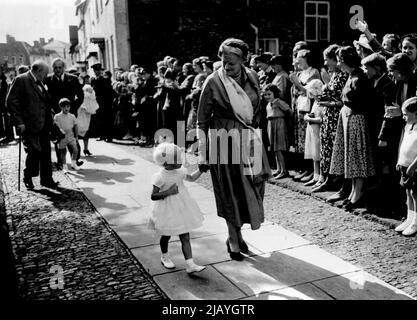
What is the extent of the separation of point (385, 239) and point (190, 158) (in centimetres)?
575

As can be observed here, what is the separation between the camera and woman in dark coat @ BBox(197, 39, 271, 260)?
414 cm

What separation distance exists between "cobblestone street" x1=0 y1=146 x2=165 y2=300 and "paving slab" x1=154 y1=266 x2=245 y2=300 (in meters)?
0.11

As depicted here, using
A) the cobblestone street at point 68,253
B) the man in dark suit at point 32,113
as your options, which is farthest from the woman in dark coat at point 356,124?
the man in dark suit at point 32,113

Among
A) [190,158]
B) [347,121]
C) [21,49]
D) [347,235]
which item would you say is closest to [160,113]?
[190,158]

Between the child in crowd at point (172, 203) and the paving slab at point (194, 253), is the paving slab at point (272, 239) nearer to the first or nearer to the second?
the paving slab at point (194, 253)

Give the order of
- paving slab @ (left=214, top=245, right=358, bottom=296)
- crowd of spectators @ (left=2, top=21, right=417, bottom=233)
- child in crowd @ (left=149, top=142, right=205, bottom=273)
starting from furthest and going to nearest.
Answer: crowd of spectators @ (left=2, top=21, right=417, bottom=233) → child in crowd @ (left=149, top=142, right=205, bottom=273) → paving slab @ (left=214, top=245, right=358, bottom=296)

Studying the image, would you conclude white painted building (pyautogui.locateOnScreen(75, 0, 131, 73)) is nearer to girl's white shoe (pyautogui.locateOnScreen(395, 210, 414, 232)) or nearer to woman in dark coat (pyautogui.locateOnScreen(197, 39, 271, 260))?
woman in dark coat (pyautogui.locateOnScreen(197, 39, 271, 260))

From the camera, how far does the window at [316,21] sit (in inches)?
818

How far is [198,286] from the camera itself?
12.3 feet

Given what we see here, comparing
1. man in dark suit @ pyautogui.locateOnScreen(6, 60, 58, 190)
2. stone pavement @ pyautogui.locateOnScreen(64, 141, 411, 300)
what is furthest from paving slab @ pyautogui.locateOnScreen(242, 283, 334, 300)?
man in dark suit @ pyautogui.locateOnScreen(6, 60, 58, 190)
